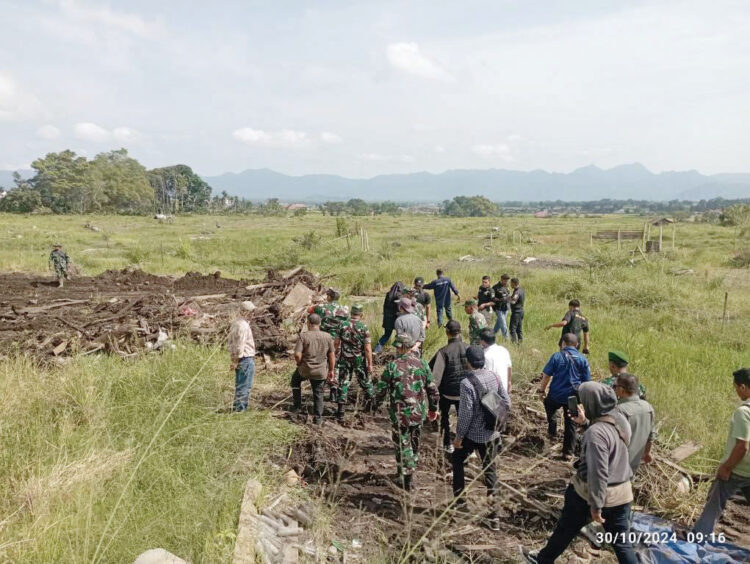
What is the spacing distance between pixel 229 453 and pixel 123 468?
1.10 metres

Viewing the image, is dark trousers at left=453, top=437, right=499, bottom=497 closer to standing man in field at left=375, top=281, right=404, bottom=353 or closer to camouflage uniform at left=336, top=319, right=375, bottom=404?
camouflage uniform at left=336, top=319, right=375, bottom=404

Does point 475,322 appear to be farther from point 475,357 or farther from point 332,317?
point 475,357

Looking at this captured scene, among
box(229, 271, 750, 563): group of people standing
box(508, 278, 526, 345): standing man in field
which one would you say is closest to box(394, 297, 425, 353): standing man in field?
Answer: box(229, 271, 750, 563): group of people standing

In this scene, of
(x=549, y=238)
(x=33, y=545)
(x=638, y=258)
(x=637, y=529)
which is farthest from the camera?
(x=549, y=238)

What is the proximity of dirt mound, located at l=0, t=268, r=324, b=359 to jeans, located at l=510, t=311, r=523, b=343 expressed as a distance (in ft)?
14.9

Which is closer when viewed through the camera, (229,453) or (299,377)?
(229,453)

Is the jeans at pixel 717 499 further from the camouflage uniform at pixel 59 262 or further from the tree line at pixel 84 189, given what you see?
the tree line at pixel 84 189

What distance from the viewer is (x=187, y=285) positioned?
615 inches

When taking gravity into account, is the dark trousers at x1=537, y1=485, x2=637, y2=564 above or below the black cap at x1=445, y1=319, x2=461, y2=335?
below

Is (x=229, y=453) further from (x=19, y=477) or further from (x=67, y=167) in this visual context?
(x=67, y=167)

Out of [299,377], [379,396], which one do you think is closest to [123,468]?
[299,377]

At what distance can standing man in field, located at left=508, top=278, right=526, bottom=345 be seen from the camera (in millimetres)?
9750

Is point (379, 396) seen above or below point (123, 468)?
below

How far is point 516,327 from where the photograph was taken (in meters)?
10.0
